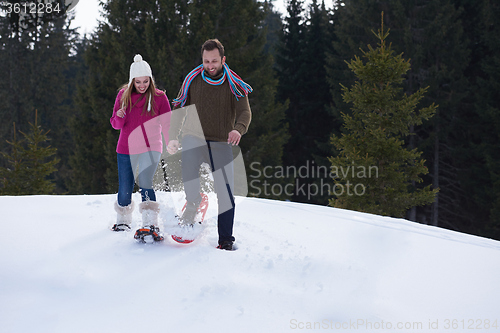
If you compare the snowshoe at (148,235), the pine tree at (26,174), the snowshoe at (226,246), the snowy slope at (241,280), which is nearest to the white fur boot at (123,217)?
the snowy slope at (241,280)

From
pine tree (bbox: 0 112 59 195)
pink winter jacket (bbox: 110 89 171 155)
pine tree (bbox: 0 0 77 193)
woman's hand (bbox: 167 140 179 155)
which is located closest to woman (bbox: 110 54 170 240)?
pink winter jacket (bbox: 110 89 171 155)

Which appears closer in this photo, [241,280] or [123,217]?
[241,280]

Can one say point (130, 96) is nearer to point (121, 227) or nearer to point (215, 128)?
point (215, 128)

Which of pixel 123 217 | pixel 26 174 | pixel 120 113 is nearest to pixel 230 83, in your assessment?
pixel 120 113

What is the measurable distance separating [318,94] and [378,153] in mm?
14269

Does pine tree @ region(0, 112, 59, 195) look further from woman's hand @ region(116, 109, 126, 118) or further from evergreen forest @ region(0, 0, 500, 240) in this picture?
woman's hand @ region(116, 109, 126, 118)

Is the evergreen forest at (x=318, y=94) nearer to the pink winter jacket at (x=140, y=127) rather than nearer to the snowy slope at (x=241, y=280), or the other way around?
the snowy slope at (x=241, y=280)

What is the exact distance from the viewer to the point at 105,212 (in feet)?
15.2

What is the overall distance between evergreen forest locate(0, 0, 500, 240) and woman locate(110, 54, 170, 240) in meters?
7.57

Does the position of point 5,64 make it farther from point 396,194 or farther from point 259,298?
point 259,298

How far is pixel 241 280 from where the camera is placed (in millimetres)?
2844

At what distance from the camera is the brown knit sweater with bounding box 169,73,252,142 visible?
3.52 m

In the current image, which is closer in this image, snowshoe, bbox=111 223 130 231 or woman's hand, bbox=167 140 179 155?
woman's hand, bbox=167 140 179 155

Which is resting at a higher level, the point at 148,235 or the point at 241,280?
the point at 148,235
